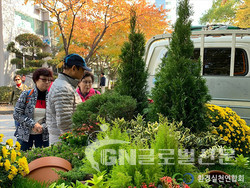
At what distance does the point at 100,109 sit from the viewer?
3045 millimetres

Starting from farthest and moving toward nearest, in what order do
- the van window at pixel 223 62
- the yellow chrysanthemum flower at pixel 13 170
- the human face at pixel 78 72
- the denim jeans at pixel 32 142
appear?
the van window at pixel 223 62
the denim jeans at pixel 32 142
the human face at pixel 78 72
the yellow chrysanthemum flower at pixel 13 170

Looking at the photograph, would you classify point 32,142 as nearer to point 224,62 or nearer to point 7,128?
point 224,62

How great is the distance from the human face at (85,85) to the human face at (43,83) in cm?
83

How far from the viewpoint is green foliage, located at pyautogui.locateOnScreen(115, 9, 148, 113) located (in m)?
4.34

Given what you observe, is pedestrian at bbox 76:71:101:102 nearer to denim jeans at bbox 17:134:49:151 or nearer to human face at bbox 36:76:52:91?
human face at bbox 36:76:52:91

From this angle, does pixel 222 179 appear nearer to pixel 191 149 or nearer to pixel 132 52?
pixel 191 149

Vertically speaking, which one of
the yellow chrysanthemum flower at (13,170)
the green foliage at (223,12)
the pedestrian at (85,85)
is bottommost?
the yellow chrysanthemum flower at (13,170)

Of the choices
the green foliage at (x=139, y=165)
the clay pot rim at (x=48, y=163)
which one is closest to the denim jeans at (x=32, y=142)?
the clay pot rim at (x=48, y=163)

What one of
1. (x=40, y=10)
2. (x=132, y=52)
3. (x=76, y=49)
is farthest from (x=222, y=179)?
(x=40, y=10)

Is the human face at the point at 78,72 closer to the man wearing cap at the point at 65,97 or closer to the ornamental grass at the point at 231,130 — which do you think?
the man wearing cap at the point at 65,97

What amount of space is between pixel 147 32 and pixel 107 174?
12.4m

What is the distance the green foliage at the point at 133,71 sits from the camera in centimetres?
434

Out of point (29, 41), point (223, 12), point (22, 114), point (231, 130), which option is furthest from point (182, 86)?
point (223, 12)

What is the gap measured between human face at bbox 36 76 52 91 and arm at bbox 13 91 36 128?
0.26 meters
